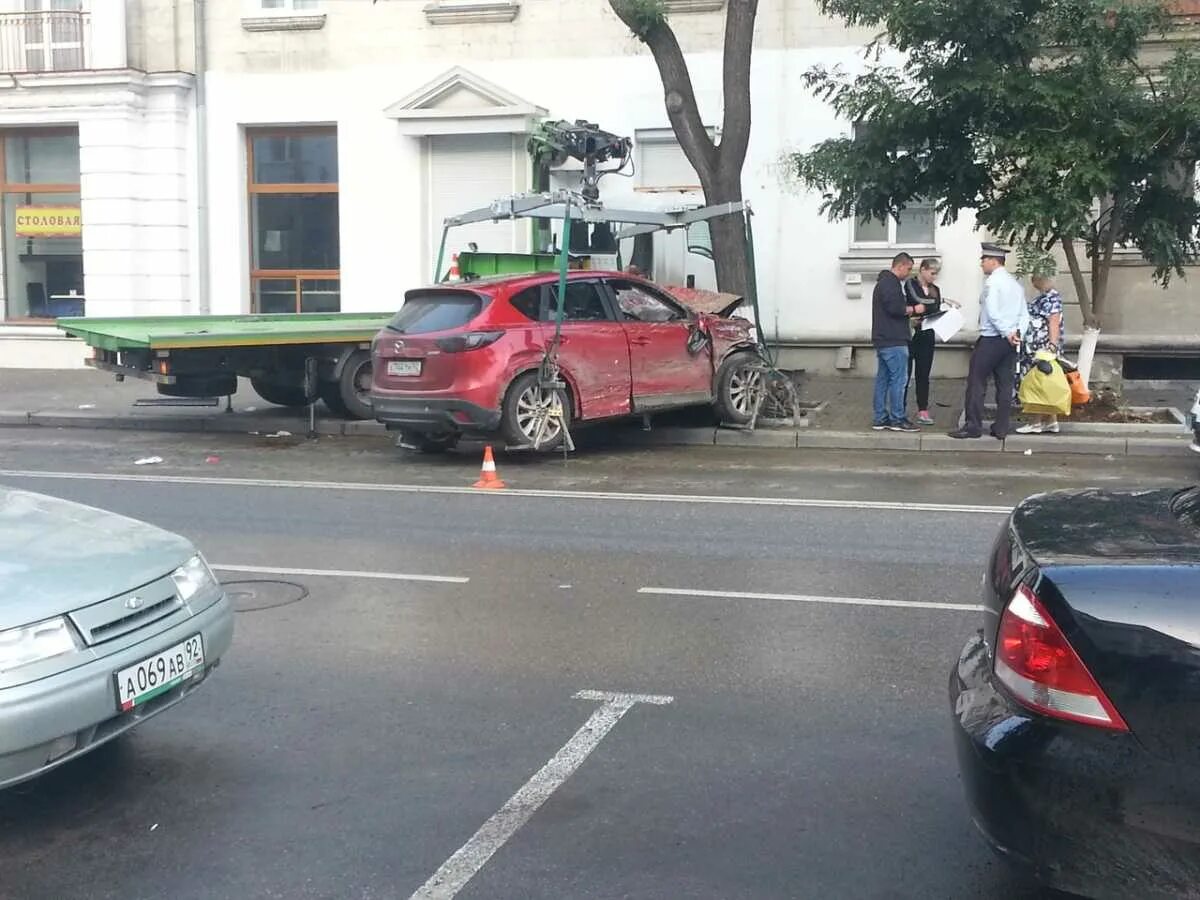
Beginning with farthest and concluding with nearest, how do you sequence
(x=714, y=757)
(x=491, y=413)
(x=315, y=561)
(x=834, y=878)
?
(x=491, y=413) → (x=315, y=561) → (x=714, y=757) → (x=834, y=878)

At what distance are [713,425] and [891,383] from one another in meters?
1.91

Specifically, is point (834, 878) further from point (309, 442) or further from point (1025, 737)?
point (309, 442)

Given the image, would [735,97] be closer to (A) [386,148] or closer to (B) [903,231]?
(B) [903,231]

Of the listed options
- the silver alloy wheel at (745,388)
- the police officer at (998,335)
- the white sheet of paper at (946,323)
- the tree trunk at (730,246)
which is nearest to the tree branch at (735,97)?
the tree trunk at (730,246)

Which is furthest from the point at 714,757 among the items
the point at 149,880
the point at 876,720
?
the point at 149,880

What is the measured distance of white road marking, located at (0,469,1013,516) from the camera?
10.4 metres

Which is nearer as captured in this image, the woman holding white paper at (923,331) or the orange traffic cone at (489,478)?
the orange traffic cone at (489,478)

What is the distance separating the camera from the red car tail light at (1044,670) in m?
3.26

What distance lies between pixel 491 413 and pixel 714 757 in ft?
24.7

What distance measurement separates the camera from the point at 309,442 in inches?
582

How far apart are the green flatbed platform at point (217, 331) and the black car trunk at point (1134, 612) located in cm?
1153

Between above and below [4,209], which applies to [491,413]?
below

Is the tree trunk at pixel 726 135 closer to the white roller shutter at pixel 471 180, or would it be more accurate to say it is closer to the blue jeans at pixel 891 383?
the blue jeans at pixel 891 383

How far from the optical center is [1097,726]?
3.25m
